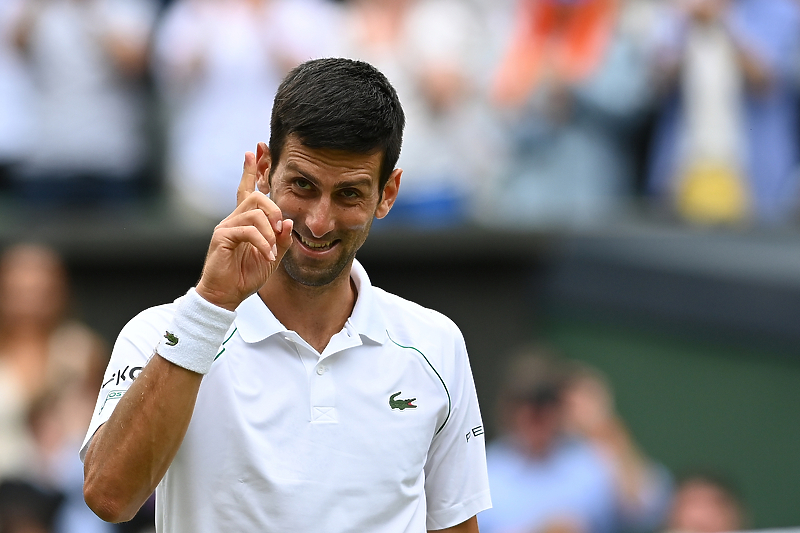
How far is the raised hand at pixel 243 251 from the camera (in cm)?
214

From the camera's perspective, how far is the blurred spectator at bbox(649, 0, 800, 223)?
6559 millimetres

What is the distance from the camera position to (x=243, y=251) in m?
2.18

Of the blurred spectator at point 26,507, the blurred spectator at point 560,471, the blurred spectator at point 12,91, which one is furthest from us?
the blurred spectator at point 12,91

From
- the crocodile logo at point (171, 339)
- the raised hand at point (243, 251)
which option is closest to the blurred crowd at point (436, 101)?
the raised hand at point (243, 251)

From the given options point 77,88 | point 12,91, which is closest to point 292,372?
point 77,88

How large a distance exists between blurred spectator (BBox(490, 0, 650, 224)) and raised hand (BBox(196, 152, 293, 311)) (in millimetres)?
5044

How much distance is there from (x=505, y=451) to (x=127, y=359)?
13.7 ft

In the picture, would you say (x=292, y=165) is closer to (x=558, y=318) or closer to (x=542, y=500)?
(x=542, y=500)

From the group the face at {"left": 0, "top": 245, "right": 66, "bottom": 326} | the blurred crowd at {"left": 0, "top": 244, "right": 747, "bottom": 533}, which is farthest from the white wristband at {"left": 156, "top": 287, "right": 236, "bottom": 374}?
the face at {"left": 0, "top": 245, "right": 66, "bottom": 326}

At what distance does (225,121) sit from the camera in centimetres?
710

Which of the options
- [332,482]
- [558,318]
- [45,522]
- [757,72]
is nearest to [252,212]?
[332,482]

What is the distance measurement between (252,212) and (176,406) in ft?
1.18

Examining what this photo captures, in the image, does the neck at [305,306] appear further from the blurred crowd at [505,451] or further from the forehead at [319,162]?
the blurred crowd at [505,451]

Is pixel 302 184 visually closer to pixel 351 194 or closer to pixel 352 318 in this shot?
pixel 351 194
